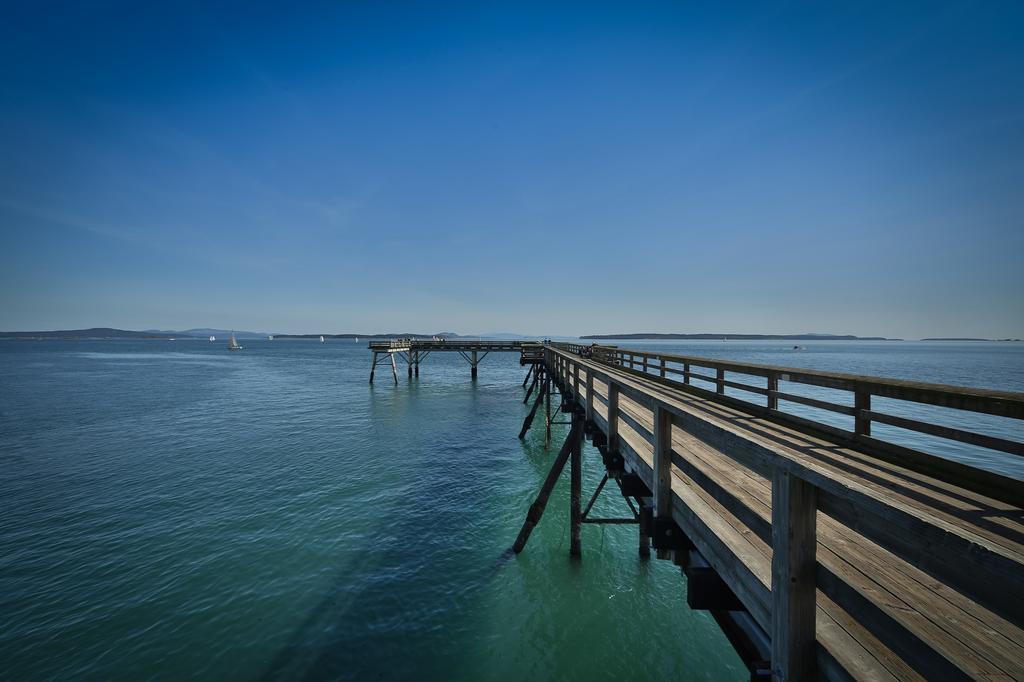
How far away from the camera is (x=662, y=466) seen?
4.10 meters

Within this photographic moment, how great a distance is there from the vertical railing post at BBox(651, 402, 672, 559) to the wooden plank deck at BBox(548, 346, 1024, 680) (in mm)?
53

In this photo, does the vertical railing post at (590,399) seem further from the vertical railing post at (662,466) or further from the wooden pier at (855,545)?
the vertical railing post at (662,466)

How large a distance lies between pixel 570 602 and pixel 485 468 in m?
7.56

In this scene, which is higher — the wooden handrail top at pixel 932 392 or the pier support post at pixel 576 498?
the wooden handrail top at pixel 932 392

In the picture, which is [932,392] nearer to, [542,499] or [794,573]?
[794,573]

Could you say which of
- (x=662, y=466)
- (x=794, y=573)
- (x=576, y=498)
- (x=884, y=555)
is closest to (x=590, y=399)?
(x=576, y=498)

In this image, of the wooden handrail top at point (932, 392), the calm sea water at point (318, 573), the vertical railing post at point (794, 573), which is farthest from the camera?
the calm sea water at point (318, 573)

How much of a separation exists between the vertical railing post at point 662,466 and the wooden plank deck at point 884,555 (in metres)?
0.05

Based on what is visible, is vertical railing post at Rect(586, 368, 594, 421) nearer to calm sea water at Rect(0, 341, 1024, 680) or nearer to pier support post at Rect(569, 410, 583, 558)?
pier support post at Rect(569, 410, 583, 558)

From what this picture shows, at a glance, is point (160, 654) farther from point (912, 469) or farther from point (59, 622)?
point (912, 469)

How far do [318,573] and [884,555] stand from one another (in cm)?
924

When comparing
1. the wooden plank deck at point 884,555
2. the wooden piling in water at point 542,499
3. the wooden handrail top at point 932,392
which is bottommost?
the wooden piling in water at point 542,499

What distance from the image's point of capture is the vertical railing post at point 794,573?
2055mm

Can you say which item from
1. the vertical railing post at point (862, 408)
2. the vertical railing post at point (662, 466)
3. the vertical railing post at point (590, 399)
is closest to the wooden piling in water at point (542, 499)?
the vertical railing post at point (590, 399)
